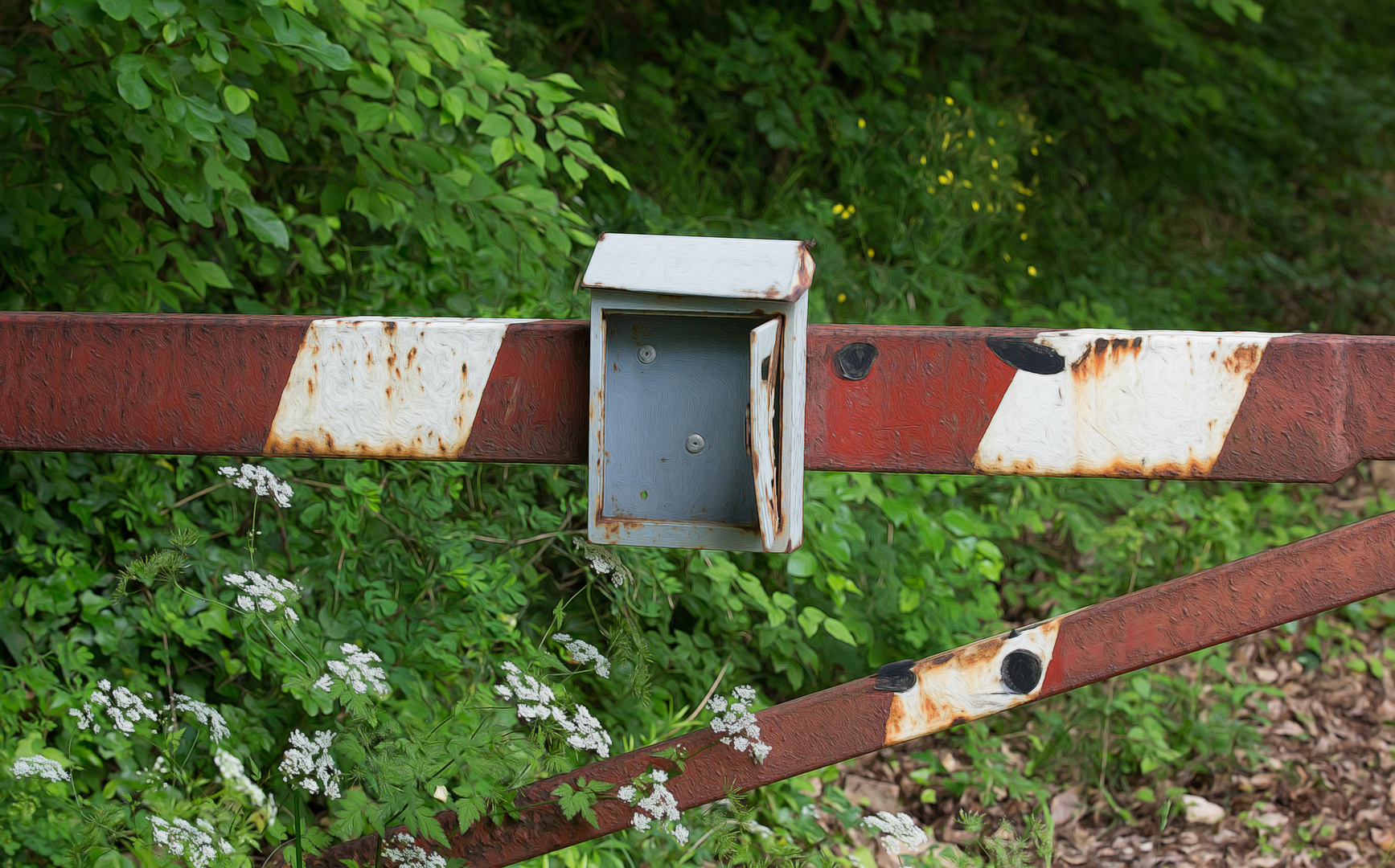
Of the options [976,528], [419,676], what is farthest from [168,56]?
[976,528]

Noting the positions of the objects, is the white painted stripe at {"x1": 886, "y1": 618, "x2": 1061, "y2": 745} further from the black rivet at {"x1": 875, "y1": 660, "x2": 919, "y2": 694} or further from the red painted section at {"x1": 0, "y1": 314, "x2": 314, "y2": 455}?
the red painted section at {"x1": 0, "y1": 314, "x2": 314, "y2": 455}

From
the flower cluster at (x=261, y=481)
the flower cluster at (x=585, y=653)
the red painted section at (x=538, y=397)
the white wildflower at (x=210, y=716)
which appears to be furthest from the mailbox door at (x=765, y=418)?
the white wildflower at (x=210, y=716)

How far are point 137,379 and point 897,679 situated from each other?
Result: 0.91 meters

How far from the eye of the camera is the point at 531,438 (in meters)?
0.97

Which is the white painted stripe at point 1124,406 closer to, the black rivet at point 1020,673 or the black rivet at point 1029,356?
the black rivet at point 1029,356

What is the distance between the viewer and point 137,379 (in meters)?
0.98

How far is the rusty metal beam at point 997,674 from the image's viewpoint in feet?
3.60

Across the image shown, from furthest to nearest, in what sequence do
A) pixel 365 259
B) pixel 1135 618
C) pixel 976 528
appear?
pixel 365 259 < pixel 976 528 < pixel 1135 618

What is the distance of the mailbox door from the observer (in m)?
0.87

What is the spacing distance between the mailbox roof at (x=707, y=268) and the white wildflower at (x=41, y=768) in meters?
1.25

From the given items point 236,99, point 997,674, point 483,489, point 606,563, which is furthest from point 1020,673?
point 483,489

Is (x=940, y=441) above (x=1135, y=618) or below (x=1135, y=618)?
above

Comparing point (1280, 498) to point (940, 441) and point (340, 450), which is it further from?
point (340, 450)

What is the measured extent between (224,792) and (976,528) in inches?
73.8
